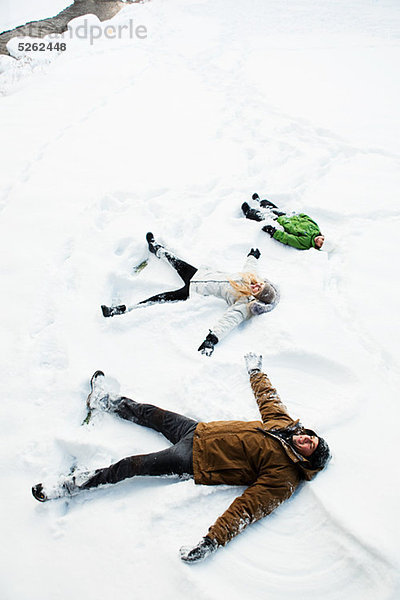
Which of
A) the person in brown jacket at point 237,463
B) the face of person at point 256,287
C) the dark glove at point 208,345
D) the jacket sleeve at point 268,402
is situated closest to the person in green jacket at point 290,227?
the face of person at point 256,287

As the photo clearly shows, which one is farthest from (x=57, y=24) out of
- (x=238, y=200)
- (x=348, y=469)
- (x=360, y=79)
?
(x=348, y=469)

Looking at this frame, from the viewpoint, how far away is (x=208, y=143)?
6672 millimetres

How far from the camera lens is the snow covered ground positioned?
7.24 feet

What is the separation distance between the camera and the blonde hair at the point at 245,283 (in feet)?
12.4

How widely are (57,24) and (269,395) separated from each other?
52.5ft

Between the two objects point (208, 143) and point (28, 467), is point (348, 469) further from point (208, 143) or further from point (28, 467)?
A: point (208, 143)

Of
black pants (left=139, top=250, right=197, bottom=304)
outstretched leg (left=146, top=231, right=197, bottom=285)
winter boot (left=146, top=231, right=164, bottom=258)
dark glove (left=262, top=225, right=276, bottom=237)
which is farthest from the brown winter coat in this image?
dark glove (left=262, top=225, right=276, bottom=237)

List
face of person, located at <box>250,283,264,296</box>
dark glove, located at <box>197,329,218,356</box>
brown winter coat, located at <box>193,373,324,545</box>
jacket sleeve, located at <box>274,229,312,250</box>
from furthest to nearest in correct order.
A: jacket sleeve, located at <box>274,229,312,250</box>
face of person, located at <box>250,283,264,296</box>
dark glove, located at <box>197,329,218,356</box>
brown winter coat, located at <box>193,373,324,545</box>

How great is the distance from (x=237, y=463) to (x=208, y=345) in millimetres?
1130

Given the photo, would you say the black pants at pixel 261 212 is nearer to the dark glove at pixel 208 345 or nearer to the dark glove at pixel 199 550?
the dark glove at pixel 208 345

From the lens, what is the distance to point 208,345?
339cm

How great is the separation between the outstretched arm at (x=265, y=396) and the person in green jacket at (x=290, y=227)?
191 cm

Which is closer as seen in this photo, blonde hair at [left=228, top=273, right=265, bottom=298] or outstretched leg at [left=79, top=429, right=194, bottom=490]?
outstretched leg at [left=79, top=429, right=194, bottom=490]

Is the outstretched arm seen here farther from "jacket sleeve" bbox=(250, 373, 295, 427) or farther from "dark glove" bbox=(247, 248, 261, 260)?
"dark glove" bbox=(247, 248, 261, 260)
